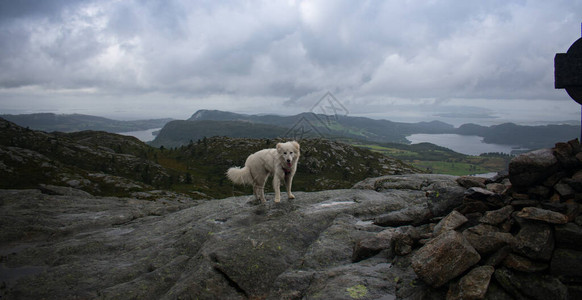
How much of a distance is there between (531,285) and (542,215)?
5.98ft

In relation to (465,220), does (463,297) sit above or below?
below

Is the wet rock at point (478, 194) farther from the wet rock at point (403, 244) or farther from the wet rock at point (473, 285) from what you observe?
the wet rock at point (473, 285)

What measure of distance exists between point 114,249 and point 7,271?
3.65m

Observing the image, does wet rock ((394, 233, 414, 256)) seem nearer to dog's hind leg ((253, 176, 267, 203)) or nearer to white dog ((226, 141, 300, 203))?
white dog ((226, 141, 300, 203))

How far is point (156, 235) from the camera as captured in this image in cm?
1463

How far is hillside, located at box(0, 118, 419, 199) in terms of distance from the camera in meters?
81.4

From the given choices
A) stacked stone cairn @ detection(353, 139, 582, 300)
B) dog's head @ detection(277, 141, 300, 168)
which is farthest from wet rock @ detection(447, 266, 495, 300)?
dog's head @ detection(277, 141, 300, 168)

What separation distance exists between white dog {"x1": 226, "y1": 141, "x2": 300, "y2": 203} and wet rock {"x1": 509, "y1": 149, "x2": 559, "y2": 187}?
1008 cm

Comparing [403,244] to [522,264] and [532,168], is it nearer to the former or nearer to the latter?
[522,264]

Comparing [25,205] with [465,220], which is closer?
[465,220]

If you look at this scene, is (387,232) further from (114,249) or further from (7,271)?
(7,271)

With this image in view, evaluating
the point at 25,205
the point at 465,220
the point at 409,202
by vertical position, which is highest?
the point at 465,220

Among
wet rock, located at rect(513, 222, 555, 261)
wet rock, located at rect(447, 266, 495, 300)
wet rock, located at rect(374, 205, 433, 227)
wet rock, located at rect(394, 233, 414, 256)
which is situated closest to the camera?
wet rock, located at rect(447, 266, 495, 300)

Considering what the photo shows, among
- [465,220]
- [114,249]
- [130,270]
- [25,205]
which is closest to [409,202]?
[465,220]
